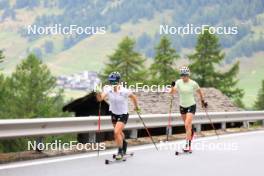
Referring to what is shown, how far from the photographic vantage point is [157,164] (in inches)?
453

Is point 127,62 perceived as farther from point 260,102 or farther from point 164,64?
point 260,102

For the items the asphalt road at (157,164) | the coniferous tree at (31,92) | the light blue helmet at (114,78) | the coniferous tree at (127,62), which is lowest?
the asphalt road at (157,164)

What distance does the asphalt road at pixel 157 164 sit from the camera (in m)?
10.0

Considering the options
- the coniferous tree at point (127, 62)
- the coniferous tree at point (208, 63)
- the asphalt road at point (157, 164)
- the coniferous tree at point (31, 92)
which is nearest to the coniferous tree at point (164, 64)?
the coniferous tree at point (127, 62)

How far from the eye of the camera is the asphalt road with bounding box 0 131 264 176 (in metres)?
10.0

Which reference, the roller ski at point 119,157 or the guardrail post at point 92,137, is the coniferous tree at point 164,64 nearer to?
the guardrail post at point 92,137

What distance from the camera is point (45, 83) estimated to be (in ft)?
240

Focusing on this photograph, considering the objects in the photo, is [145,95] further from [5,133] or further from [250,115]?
[5,133]

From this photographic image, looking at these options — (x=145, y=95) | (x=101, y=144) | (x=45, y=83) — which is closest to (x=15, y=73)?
(x=45, y=83)

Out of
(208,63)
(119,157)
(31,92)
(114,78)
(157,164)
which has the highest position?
(208,63)

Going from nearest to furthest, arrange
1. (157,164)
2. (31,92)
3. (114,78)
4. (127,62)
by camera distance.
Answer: (114,78)
(157,164)
(31,92)
(127,62)

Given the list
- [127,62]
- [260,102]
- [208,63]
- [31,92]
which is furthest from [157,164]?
[260,102]

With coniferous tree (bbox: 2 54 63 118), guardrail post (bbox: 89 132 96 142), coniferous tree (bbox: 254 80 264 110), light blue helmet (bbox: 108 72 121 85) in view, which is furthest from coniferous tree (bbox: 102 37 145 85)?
light blue helmet (bbox: 108 72 121 85)

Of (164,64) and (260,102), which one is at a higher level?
(164,64)
